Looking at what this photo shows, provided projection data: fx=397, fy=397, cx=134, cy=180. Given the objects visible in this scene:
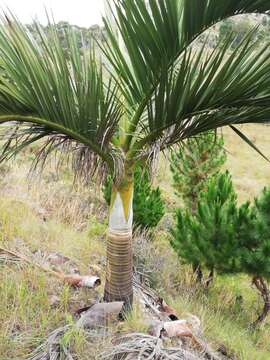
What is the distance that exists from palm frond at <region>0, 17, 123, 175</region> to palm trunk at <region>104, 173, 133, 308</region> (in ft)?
1.29

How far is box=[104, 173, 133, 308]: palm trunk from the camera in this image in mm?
2271

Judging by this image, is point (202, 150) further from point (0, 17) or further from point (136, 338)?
point (0, 17)

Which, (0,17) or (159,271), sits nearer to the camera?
(0,17)

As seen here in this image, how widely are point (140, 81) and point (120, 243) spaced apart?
96 centimetres

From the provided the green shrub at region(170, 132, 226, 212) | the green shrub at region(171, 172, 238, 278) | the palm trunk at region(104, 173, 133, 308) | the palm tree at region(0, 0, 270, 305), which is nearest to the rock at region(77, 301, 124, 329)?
the palm trunk at region(104, 173, 133, 308)

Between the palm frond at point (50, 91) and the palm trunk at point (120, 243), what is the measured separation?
0.39 metres

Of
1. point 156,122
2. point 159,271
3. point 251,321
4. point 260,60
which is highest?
point 260,60

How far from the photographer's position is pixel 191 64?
168 centimetres

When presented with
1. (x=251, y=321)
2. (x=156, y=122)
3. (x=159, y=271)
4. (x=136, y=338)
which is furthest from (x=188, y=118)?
(x=251, y=321)

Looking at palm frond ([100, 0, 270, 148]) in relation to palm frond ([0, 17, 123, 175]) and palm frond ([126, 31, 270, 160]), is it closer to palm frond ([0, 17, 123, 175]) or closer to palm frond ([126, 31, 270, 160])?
palm frond ([126, 31, 270, 160])

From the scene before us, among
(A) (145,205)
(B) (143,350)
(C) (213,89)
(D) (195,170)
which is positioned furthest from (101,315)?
(D) (195,170)

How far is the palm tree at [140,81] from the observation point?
166 cm

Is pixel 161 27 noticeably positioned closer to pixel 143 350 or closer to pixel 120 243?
A: pixel 120 243

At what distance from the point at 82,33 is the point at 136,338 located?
68.4 inches
